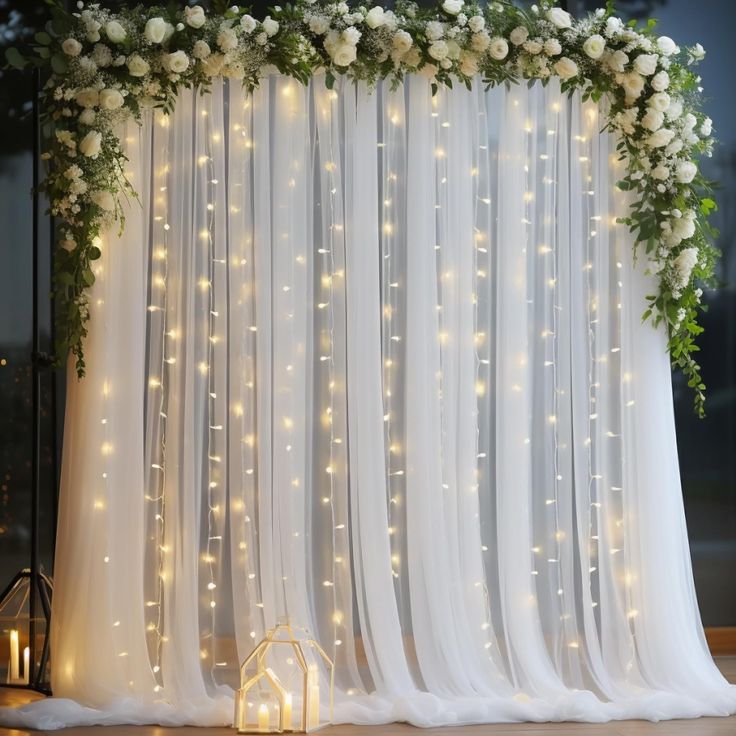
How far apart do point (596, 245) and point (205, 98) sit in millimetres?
1531

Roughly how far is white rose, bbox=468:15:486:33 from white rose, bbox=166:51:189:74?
3.28 feet

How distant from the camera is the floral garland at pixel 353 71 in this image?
3.53 m

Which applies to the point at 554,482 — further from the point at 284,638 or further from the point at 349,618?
the point at 284,638

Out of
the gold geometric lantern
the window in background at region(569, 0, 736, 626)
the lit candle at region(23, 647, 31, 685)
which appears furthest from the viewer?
the window in background at region(569, 0, 736, 626)

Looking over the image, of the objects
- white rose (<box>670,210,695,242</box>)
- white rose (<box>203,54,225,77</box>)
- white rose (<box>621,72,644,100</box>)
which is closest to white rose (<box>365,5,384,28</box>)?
white rose (<box>203,54,225,77</box>)

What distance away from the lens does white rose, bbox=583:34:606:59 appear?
3594 millimetres

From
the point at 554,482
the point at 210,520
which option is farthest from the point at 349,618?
the point at 554,482

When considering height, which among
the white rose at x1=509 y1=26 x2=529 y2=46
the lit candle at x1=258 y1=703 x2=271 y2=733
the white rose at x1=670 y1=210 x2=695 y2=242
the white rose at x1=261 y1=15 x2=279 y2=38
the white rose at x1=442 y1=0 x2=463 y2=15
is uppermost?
the white rose at x1=442 y1=0 x2=463 y2=15

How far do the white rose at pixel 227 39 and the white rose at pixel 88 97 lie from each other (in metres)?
0.46

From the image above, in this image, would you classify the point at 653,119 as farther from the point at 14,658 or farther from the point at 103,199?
the point at 14,658

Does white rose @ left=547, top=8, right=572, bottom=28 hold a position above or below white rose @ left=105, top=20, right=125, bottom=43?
above

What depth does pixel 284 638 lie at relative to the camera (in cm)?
360

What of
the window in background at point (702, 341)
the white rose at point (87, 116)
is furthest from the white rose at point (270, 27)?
the window in background at point (702, 341)

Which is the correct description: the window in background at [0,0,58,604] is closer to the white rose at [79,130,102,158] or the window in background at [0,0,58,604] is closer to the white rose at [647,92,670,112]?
the white rose at [79,130,102,158]
